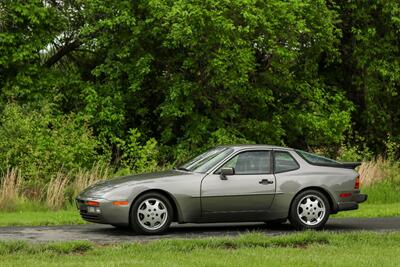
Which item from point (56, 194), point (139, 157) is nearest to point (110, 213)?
point (56, 194)

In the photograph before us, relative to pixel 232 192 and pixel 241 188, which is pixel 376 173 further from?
pixel 232 192

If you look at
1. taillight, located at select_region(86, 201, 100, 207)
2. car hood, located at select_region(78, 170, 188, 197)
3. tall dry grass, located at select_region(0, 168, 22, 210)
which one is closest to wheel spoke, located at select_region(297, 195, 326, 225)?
car hood, located at select_region(78, 170, 188, 197)

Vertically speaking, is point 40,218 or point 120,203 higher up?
point 120,203

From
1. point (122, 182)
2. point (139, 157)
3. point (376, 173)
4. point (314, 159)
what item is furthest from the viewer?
point (139, 157)

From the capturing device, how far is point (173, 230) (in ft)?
46.0

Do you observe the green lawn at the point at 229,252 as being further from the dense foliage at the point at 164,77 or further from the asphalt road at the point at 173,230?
the dense foliage at the point at 164,77

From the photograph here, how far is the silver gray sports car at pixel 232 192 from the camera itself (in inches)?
519

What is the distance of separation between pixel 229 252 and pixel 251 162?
139 inches

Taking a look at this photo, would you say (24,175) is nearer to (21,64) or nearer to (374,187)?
(21,64)

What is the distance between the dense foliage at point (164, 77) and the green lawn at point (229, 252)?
10.8 metres

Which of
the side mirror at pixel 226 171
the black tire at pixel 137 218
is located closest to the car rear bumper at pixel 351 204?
the side mirror at pixel 226 171


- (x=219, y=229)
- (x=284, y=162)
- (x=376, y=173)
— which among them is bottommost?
(x=219, y=229)

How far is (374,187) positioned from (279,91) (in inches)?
337

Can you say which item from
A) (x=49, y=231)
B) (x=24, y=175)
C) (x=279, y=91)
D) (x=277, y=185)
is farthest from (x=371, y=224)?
(x=279, y=91)
